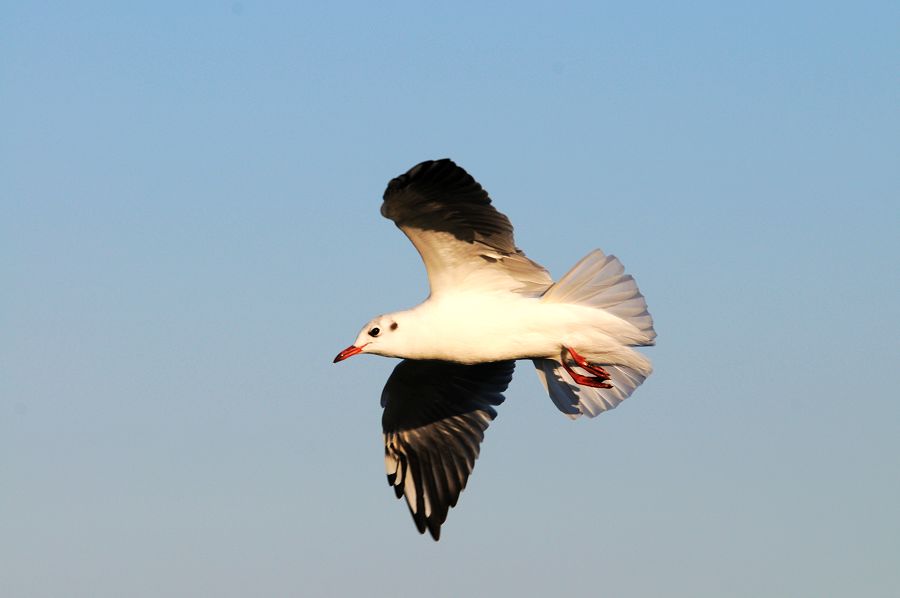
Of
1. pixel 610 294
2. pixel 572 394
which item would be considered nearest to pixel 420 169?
pixel 610 294

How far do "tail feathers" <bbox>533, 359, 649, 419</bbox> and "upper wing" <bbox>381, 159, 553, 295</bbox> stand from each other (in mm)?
1002

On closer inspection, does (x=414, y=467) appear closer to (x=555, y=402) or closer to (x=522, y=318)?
(x=555, y=402)

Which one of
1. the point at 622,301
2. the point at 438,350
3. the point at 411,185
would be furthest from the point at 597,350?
the point at 411,185

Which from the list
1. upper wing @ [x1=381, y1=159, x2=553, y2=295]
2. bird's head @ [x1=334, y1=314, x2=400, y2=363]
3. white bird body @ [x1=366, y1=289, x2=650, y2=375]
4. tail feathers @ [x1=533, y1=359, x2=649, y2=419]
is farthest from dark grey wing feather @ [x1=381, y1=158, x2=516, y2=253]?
tail feathers @ [x1=533, y1=359, x2=649, y2=419]

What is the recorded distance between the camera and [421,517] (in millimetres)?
12180

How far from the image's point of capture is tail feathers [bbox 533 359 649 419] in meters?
11.5

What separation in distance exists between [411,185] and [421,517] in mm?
3488

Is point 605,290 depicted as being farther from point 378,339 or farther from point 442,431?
point 442,431

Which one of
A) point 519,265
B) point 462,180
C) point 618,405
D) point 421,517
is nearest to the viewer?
point 462,180

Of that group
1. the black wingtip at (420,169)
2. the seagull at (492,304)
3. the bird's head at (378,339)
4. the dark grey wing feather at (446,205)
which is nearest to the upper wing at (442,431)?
the seagull at (492,304)

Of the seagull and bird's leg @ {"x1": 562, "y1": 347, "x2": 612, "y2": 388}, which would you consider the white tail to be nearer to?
the seagull

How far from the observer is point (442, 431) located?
12195 millimetres

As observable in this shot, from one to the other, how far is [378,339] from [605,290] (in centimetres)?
179

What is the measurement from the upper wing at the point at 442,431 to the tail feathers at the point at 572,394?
741 mm
